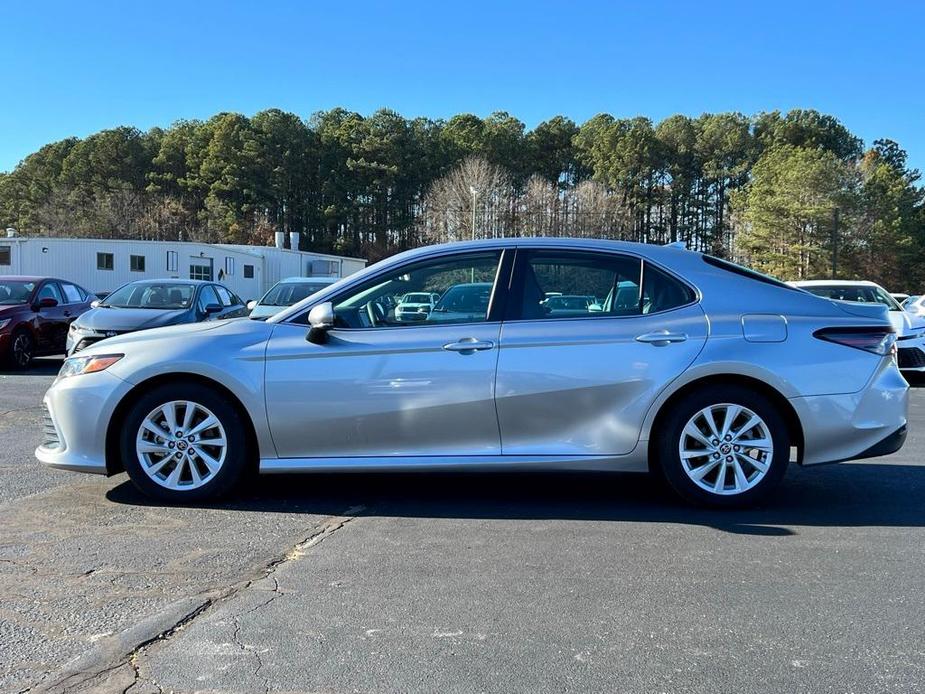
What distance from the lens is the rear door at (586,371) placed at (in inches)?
174

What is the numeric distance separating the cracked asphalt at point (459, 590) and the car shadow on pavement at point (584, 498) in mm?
25

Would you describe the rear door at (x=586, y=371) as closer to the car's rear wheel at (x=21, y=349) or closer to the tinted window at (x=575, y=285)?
the tinted window at (x=575, y=285)

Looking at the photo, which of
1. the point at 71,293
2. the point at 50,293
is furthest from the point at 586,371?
the point at 71,293

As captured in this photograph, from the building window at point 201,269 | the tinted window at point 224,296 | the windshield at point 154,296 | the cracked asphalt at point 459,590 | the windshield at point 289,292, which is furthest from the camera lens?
the building window at point 201,269

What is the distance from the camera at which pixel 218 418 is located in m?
4.55

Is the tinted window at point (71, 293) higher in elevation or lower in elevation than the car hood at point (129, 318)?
higher

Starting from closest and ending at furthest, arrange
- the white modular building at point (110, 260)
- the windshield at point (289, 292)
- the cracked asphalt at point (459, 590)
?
1. the cracked asphalt at point (459, 590)
2. the windshield at point (289, 292)
3. the white modular building at point (110, 260)

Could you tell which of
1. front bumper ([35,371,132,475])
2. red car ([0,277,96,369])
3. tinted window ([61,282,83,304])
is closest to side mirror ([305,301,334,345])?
front bumper ([35,371,132,475])

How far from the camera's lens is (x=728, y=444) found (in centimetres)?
448

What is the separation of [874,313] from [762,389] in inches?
39.2

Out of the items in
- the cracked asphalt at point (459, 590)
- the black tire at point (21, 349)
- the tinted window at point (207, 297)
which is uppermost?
the tinted window at point (207, 297)

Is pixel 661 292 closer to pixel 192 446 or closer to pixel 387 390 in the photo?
pixel 387 390

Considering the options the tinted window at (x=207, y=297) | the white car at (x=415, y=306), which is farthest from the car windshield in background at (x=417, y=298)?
the tinted window at (x=207, y=297)

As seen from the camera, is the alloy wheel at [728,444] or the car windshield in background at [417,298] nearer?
the alloy wheel at [728,444]
